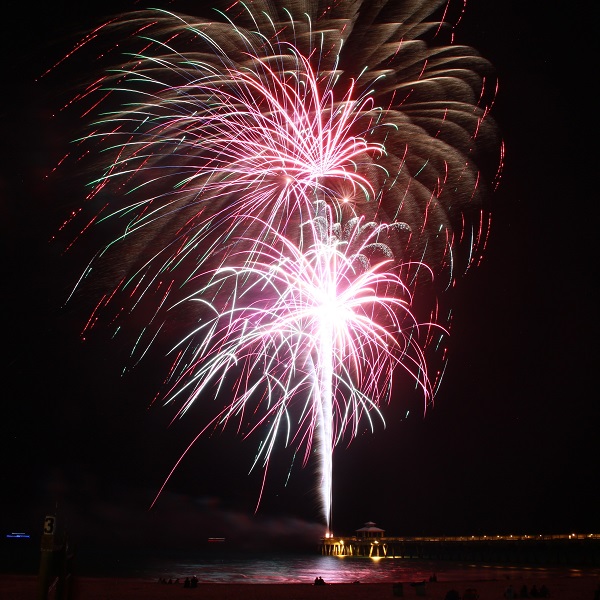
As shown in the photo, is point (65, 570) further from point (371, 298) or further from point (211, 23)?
point (371, 298)

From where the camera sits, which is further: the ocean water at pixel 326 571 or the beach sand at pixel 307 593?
the ocean water at pixel 326 571

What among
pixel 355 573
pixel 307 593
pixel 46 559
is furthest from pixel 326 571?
pixel 46 559

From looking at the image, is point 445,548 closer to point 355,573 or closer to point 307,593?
point 355,573

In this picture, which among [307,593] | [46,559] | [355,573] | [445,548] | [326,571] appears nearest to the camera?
[46,559]

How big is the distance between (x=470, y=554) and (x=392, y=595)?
52.4 meters

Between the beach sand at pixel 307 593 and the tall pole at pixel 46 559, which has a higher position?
the tall pole at pixel 46 559

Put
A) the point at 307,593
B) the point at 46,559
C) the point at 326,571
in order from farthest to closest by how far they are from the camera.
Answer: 1. the point at 326,571
2. the point at 307,593
3. the point at 46,559

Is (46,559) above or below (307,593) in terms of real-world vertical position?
above

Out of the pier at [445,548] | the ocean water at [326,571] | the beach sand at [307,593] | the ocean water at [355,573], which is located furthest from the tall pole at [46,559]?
the pier at [445,548]

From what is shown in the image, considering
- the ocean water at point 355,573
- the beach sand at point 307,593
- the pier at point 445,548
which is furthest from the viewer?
the pier at point 445,548

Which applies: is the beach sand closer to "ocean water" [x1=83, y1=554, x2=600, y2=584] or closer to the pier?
"ocean water" [x1=83, y1=554, x2=600, y2=584]

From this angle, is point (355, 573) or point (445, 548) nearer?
point (355, 573)

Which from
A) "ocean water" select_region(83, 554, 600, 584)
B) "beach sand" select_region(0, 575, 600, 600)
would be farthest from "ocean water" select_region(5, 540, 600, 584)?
"beach sand" select_region(0, 575, 600, 600)

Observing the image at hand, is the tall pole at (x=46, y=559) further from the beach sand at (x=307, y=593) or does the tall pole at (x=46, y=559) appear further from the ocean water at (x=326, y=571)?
the beach sand at (x=307, y=593)
